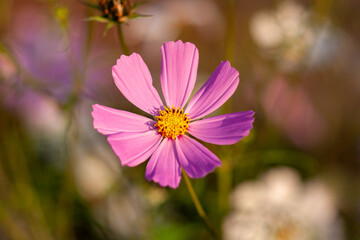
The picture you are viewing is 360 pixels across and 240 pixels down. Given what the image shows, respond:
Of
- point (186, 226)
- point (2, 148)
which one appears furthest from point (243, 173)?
point (2, 148)

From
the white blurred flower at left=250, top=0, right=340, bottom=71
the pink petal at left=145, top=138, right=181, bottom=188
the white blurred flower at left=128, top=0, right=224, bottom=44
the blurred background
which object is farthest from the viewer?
the white blurred flower at left=128, top=0, right=224, bottom=44

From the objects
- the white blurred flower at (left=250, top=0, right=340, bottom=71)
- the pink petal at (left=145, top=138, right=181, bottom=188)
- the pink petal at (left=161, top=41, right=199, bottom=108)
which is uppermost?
the white blurred flower at (left=250, top=0, right=340, bottom=71)

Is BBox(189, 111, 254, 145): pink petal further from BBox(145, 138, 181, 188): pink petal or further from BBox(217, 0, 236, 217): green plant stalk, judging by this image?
BBox(217, 0, 236, 217): green plant stalk

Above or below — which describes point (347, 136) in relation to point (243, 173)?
above

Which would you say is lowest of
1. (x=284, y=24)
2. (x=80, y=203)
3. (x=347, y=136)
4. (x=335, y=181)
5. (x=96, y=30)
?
(x=80, y=203)

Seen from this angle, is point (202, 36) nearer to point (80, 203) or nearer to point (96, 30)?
point (96, 30)

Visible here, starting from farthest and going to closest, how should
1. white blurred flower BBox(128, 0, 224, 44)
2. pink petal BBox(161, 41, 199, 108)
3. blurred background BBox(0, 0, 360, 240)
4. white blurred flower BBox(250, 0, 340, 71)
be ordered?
white blurred flower BBox(128, 0, 224, 44), white blurred flower BBox(250, 0, 340, 71), blurred background BBox(0, 0, 360, 240), pink petal BBox(161, 41, 199, 108)

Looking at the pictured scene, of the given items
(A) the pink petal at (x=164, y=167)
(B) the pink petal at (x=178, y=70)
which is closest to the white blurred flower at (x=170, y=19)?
(B) the pink petal at (x=178, y=70)

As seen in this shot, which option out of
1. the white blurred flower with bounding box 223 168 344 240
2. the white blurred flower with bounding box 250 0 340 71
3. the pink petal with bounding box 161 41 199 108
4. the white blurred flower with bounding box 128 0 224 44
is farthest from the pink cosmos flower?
the white blurred flower with bounding box 128 0 224 44
